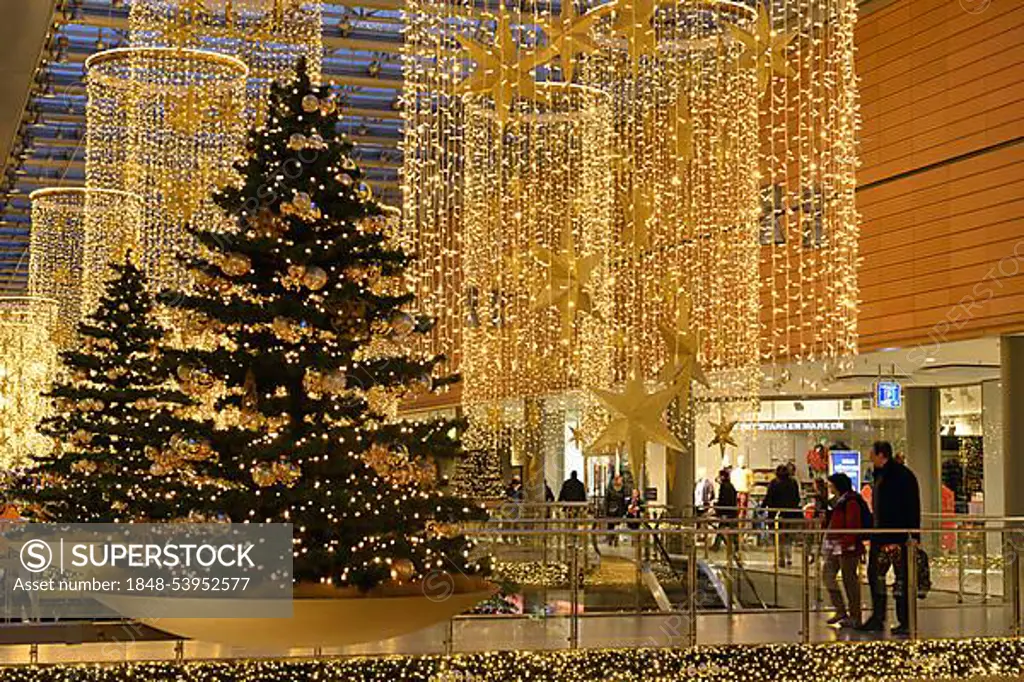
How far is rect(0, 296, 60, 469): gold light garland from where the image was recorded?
21125 millimetres

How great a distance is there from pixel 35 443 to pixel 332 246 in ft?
52.4

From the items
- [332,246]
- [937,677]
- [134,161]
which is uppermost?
[134,161]

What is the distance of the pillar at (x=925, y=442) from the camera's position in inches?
664

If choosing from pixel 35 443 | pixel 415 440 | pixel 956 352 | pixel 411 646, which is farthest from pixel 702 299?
pixel 35 443

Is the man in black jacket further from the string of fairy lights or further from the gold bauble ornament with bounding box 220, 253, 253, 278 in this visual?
the gold bauble ornament with bounding box 220, 253, 253, 278

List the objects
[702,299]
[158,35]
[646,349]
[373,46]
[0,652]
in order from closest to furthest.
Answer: [0,652] < [158,35] < [702,299] < [646,349] < [373,46]

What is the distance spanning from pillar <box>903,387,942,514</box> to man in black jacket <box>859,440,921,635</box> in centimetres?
729

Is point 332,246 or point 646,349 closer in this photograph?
point 332,246

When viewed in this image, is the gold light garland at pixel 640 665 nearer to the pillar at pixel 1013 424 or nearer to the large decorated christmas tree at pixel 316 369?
the large decorated christmas tree at pixel 316 369

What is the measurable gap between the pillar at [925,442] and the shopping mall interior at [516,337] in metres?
0.05

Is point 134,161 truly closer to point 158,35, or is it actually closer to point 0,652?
point 158,35

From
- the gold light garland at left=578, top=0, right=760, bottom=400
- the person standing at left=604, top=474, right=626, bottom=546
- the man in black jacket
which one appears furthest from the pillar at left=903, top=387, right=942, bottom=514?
the man in black jacket

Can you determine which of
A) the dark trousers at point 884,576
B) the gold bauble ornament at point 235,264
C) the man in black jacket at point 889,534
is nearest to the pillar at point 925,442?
the man in black jacket at point 889,534

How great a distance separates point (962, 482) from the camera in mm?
16781
